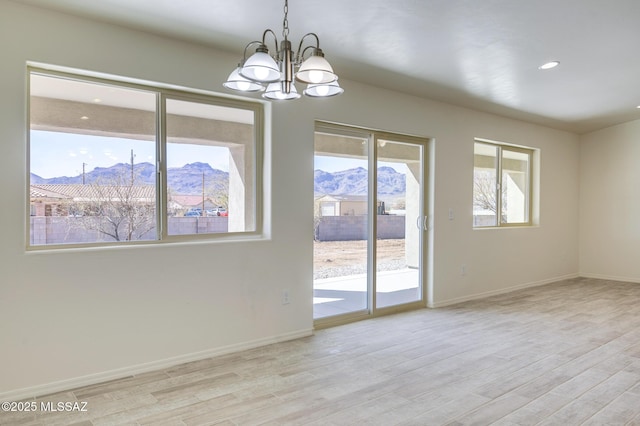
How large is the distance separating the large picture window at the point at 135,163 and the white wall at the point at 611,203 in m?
6.51

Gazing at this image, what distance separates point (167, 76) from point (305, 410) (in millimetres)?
2607

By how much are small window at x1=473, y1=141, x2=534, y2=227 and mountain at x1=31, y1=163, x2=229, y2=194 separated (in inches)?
148

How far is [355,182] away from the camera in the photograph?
4543 millimetres

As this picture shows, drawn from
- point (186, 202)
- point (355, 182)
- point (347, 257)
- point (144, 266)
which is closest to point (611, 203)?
point (355, 182)

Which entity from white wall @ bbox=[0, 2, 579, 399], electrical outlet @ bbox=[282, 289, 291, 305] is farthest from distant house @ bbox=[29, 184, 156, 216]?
electrical outlet @ bbox=[282, 289, 291, 305]

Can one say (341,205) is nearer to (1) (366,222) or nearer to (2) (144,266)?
(1) (366,222)

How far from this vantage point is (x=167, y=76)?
321 cm

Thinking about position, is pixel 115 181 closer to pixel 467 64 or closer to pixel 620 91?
pixel 467 64

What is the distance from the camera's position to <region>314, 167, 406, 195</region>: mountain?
169 inches

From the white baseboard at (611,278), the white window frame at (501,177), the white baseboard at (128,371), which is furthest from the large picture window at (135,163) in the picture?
the white baseboard at (611,278)

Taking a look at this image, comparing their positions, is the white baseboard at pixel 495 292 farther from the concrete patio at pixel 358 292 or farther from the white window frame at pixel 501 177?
the white window frame at pixel 501 177

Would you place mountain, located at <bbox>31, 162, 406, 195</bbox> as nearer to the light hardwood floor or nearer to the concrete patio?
the concrete patio

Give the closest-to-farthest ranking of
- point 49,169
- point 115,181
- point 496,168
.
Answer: point 49,169, point 115,181, point 496,168

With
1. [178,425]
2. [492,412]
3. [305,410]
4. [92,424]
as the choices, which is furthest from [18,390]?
[492,412]
